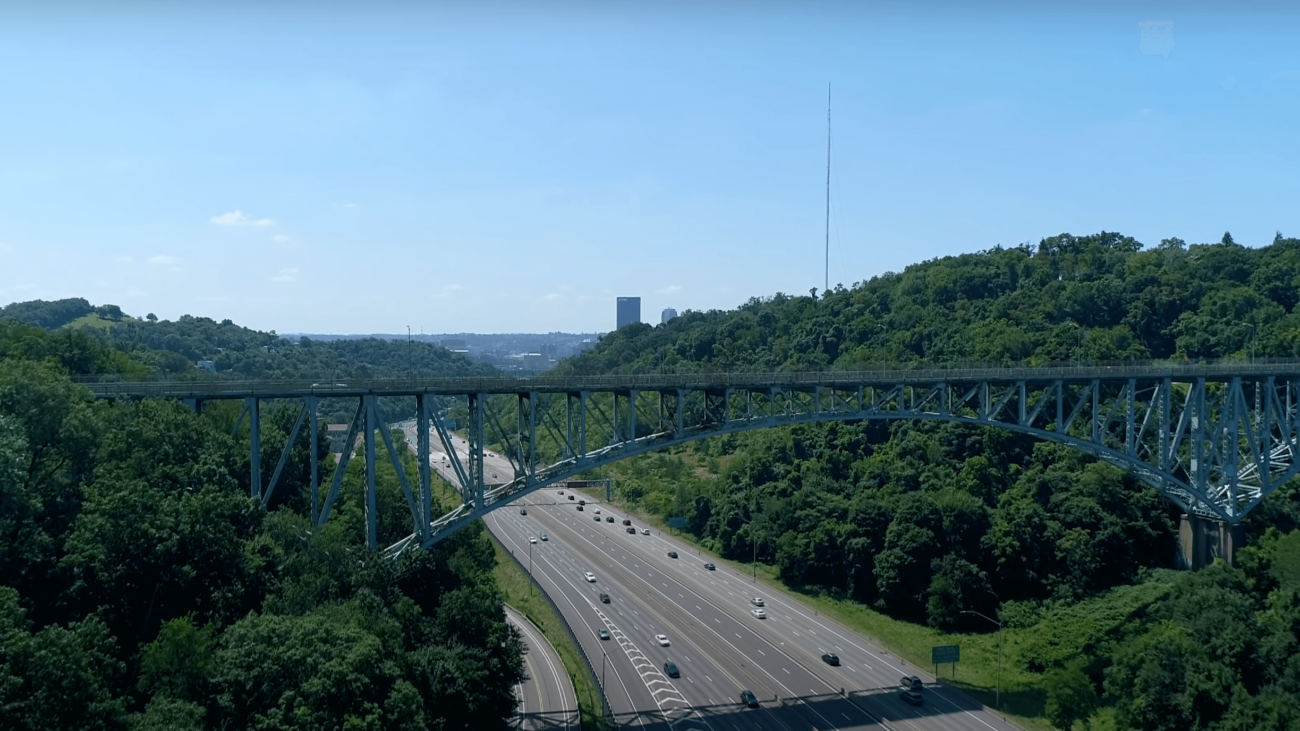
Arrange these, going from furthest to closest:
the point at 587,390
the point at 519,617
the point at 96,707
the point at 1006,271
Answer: the point at 1006,271 → the point at 519,617 → the point at 587,390 → the point at 96,707

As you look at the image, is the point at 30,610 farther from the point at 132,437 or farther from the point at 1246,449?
the point at 1246,449

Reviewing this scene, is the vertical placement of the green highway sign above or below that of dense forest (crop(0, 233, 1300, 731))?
below

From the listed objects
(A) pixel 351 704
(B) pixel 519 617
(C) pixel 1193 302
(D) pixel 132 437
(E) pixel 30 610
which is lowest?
(B) pixel 519 617

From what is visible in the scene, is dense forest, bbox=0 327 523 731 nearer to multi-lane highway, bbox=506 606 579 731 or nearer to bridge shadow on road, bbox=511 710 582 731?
bridge shadow on road, bbox=511 710 582 731

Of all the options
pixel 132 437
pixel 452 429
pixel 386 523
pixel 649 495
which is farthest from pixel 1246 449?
pixel 452 429

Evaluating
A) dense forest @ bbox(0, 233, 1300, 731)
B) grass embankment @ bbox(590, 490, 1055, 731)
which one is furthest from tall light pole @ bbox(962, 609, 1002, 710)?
dense forest @ bbox(0, 233, 1300, 731)

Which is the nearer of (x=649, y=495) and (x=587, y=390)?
(x=587, y=390)

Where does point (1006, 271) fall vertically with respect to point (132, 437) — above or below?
above

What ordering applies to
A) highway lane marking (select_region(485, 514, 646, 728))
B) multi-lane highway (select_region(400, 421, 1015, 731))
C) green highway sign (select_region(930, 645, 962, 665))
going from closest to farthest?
multi-lane highway (select_region(400, 421, 1015, 731))
highway lane marking (select_region(485, 514, 646, 728))
green highway sign (select_region(930, 645, 962, 665))

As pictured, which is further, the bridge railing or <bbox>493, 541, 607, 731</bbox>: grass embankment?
<bbox>493, 541, 607, 731</bbox>: grass embankment
